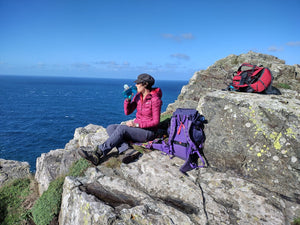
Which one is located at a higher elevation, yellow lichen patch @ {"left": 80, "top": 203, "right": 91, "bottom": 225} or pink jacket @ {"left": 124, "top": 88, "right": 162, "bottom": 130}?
pink jacket @ {"left": 124, "top": 88, "right": 162, "bottom": 130}

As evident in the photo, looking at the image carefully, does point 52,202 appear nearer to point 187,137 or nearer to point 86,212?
point 86,212

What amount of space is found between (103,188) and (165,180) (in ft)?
6.69

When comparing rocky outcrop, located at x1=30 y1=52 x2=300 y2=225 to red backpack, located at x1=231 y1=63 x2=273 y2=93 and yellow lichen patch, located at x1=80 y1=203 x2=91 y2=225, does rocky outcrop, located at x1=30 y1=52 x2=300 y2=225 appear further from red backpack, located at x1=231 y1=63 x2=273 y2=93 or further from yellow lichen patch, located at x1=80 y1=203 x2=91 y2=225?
red backpack, located at x1=231 y1=63 x2=273 y2=93

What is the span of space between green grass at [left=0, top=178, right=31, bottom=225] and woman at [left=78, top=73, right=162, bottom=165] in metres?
4.33

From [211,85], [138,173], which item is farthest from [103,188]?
[211,85]

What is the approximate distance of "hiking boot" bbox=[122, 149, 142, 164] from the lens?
698cm

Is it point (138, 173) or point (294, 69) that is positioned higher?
point (294, 69)

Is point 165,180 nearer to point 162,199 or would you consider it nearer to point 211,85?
point 162,199

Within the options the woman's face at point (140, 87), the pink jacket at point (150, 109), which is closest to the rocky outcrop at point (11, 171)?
the pink jacket at point (150, 109)

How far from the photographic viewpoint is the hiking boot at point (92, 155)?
671 cm

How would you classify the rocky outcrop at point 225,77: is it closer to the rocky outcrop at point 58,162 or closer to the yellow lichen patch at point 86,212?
the rocky outcrop at point 58,162

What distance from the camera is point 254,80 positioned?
881 cm

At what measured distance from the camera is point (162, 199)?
536 centimetres

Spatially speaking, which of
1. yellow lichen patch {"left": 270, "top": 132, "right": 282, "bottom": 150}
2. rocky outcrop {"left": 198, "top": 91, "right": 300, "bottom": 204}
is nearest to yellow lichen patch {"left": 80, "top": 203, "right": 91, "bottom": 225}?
rocky outcrop {"left": 198, "top": 91, "right": 300, "bottom": 204}
